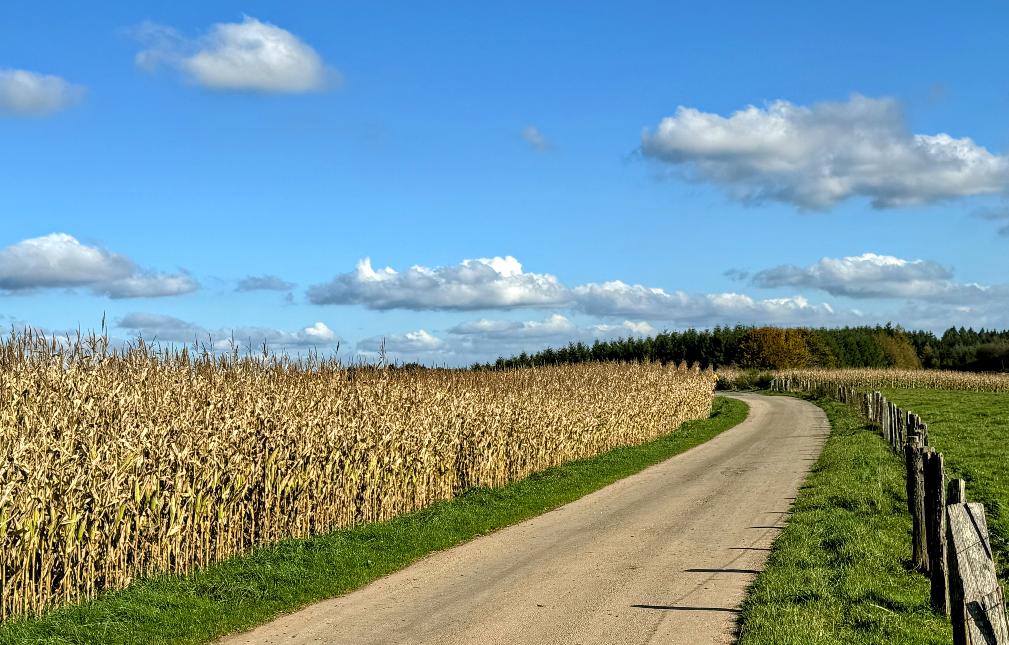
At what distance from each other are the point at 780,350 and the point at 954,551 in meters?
110

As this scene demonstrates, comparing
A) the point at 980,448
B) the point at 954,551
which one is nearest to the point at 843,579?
the point at 954,551

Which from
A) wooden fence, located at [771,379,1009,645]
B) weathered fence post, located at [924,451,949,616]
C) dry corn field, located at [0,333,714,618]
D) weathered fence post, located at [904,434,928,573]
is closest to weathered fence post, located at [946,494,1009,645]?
wooden fence, located at [771,379,1009,645]

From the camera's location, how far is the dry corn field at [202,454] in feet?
40.8

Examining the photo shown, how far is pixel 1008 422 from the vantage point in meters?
40.7

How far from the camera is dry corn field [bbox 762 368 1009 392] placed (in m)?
85.1

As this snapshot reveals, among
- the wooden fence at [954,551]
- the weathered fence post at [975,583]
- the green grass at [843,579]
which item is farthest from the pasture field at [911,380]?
the weathered fence post at [975,583]

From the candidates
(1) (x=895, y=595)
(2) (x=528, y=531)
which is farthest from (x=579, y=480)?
(1) (x=895, y=595)

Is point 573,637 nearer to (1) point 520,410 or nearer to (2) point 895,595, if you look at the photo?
(2) point 895,595

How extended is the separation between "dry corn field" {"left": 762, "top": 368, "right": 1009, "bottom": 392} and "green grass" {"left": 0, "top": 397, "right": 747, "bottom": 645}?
7041 centimetres

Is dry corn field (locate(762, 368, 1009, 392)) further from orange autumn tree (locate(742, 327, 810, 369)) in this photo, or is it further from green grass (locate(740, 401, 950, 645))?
green grass (locate(740, 401, 950, 645))

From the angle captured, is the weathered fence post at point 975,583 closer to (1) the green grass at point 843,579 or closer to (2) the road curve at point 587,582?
(1) the green grass at point 843,579

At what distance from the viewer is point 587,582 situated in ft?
45.3

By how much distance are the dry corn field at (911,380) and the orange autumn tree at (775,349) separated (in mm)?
17500

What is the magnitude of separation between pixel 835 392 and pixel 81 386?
5975 centimetres
